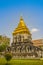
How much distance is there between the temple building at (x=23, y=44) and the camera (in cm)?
5556

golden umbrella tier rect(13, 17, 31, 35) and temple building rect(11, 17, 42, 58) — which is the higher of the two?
golden umbrella tier rect(13, 17, 31, 35)

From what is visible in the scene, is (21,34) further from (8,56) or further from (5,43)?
(8,56)

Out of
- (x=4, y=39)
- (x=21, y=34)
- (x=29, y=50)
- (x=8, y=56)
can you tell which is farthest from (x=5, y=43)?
(x=8, y=56)

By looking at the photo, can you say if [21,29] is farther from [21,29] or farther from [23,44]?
[23,44]

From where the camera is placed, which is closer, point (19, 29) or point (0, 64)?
point (0, 64)

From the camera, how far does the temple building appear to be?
55562mm

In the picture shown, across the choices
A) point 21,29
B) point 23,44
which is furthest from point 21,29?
point 23,44

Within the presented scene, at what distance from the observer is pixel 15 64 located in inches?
1234

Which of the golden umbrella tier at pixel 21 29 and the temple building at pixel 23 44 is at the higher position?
the golden umbrella tier at pixel 21 29

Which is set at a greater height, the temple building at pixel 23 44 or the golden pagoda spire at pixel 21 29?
the golden pagoda spire at pixel 21 29

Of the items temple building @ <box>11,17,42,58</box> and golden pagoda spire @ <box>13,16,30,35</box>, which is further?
golden pagoda spire @ <box>13,16,30,35</box>

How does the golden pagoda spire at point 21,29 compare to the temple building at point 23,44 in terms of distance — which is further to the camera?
the golden pagoda spire at point 21,29

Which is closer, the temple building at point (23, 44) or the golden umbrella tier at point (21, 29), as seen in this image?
the temple building at point (23, 44)

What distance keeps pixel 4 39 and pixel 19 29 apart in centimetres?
689
